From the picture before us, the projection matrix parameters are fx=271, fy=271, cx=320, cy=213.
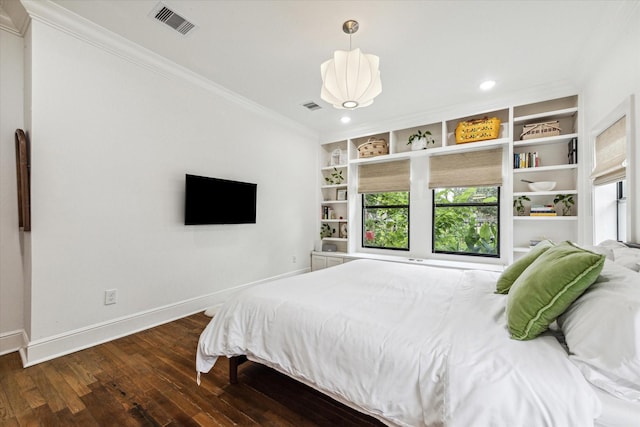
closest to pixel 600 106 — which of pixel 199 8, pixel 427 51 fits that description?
pixel 427 51

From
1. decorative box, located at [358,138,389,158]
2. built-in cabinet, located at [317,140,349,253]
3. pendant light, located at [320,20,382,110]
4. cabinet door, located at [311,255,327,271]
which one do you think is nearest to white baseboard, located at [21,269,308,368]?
cabinet door, located at [311,255,327,271]

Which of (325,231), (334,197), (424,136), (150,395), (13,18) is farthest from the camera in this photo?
(334,197)

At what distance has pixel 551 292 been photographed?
113 centimetres

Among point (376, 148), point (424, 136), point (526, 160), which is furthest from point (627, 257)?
point (376, 148)

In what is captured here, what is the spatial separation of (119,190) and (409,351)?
2737 millimetres

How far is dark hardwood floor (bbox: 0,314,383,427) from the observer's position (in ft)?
5.07

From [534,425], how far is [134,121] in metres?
3.42

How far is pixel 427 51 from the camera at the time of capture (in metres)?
2.56

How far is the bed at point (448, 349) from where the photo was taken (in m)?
0.90

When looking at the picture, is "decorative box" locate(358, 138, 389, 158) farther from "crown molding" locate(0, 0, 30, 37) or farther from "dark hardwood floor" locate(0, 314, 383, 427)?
"crown molding" locate(0, 0, 30, 37)

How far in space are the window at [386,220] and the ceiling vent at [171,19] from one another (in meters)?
3.44

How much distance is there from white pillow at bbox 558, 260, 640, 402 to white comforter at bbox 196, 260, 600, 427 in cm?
6

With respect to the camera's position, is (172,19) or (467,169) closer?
(172,19)

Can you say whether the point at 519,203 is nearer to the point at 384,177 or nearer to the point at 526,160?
the point at 526,160
